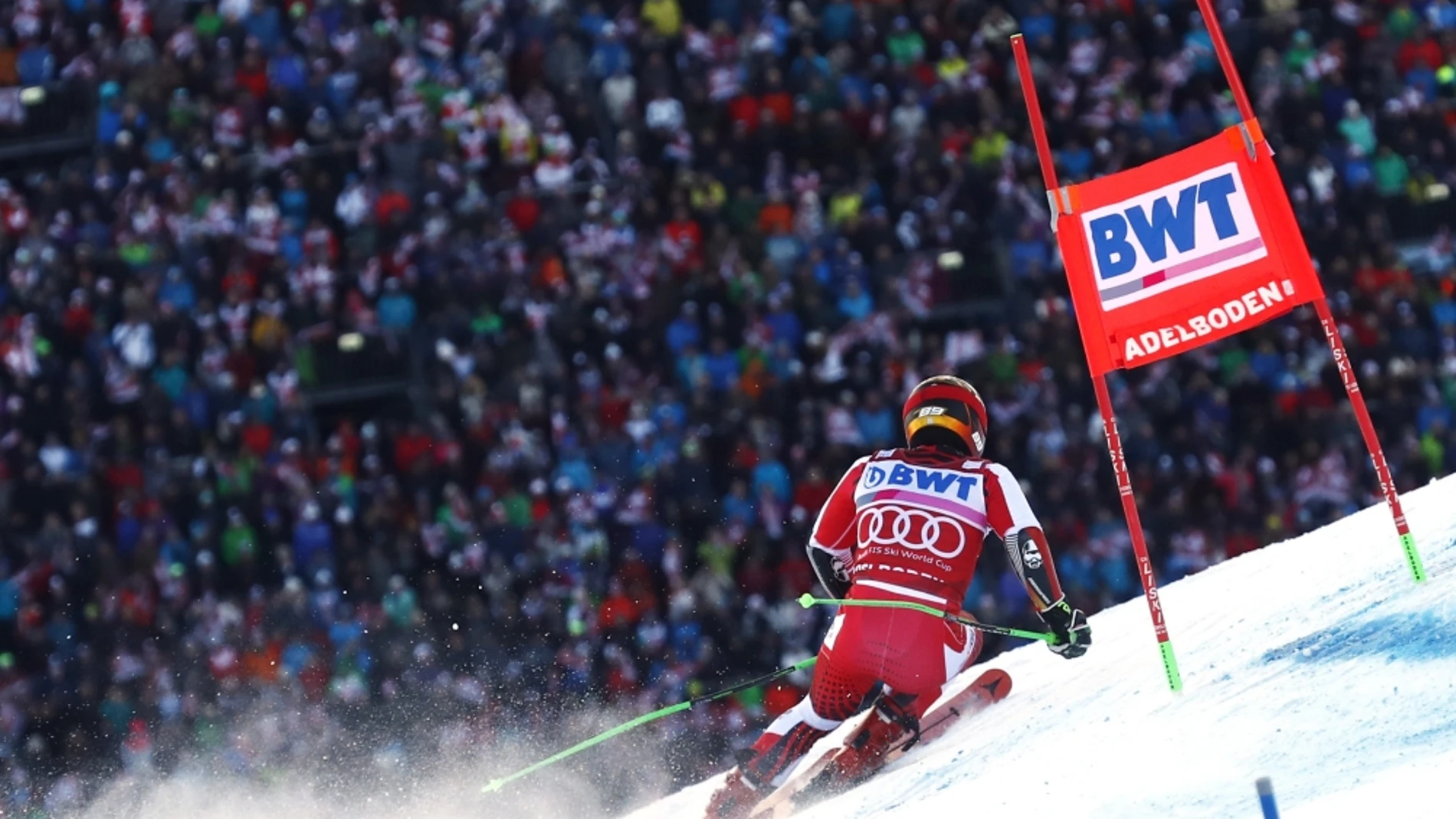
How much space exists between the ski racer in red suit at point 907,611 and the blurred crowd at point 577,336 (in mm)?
5743

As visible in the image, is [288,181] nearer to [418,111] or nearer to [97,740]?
[418,111]

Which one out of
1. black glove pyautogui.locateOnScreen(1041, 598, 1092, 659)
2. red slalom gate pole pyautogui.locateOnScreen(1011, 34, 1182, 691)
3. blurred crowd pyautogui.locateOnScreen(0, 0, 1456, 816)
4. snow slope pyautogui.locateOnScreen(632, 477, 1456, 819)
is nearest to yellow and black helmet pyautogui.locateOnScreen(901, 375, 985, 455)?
black glove pyautogui.locateOnScreen(1041, 598, 1092, 659)

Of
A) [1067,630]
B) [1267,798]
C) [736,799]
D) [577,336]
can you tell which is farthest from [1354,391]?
[577,336]

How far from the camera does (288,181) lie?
55.5 feet

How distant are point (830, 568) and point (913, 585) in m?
0.71

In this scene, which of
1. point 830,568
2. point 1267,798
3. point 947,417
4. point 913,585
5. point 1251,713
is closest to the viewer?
point 1267,798

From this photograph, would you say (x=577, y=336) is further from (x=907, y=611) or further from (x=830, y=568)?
(x=907, y=611)

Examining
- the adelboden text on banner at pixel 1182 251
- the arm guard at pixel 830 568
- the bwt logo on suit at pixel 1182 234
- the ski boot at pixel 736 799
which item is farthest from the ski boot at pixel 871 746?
the bwt logo on suit at pixel 1182 234

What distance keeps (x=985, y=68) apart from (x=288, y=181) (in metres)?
6.43

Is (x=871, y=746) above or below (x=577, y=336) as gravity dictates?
above

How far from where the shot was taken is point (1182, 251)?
25.1 feet

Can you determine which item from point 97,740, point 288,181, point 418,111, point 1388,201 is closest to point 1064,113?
point 1388,201

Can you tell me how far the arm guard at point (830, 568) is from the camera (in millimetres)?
8922

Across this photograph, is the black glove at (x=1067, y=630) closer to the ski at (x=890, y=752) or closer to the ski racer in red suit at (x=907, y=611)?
the ski racer in red suit at (x=907, y=611)
